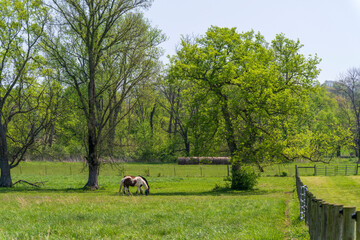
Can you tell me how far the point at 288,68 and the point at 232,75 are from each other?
10466 mm

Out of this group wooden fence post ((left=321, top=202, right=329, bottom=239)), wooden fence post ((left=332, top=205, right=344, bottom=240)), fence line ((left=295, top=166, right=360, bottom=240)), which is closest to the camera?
fence line ((left=295, top=166, right=360, bottom=240))

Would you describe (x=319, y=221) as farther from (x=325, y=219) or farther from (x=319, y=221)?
(x=325, y=219)

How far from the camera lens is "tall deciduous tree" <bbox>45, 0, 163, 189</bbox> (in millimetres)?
38688

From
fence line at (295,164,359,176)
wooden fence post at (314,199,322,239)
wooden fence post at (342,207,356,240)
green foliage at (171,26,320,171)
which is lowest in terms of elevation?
fence line at (295,164,359,176)

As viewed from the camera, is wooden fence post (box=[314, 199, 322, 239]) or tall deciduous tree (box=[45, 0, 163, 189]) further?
tall deciduous tree (box=[45, 0, 163, 189])

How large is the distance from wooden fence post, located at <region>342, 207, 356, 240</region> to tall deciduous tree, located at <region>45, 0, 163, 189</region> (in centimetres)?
3358

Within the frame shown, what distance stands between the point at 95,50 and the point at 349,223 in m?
34.5

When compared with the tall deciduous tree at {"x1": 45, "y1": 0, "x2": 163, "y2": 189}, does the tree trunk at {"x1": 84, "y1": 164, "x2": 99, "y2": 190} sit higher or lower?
lower

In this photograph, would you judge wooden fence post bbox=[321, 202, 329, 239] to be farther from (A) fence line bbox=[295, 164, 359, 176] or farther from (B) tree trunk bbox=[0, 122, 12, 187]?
(A) fence line bbox=[295, 164, 359, 176]

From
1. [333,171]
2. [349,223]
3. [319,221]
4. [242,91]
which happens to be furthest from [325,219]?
[333,171]

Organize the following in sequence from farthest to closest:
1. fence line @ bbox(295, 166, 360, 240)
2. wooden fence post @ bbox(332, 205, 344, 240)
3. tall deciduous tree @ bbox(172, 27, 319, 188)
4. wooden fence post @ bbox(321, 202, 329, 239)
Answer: tall deciduous tree @ bbox(172, 27, 319, 188) → wooden fence post @ bbox(321, 202, 329, 239) → wooden fence post @ bbox(332, 205, 344, 240) → fence line @ bbox(295, 166, 360, 240)

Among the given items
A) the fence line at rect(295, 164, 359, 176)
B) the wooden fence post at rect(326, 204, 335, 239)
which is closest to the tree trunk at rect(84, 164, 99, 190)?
the fence line at rect(295, 164, 359, 176)

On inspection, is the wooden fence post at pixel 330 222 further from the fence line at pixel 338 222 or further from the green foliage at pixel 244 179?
the green foliage at pixel 244 179

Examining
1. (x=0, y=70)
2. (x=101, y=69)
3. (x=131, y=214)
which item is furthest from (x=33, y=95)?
(x=131, y=214)
